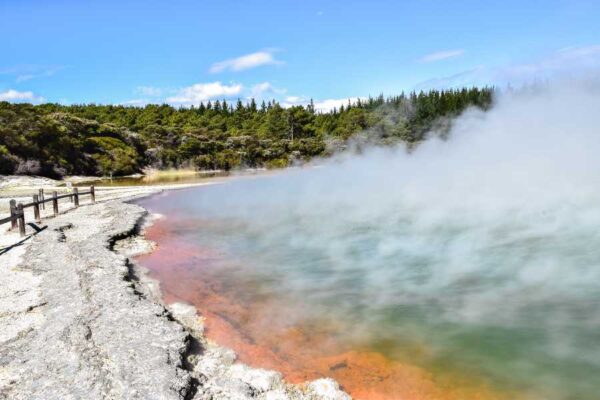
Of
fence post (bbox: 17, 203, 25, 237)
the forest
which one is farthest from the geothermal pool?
the forest

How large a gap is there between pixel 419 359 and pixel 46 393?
4.22 metres

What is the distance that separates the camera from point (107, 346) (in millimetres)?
5953

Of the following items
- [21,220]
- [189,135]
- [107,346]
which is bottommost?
[107,346]

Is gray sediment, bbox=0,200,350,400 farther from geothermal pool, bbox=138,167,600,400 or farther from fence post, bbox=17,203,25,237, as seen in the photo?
fence post, bbox=17,203,25,237

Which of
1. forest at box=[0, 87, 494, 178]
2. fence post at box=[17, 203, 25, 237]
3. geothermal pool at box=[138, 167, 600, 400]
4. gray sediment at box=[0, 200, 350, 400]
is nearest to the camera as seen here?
gray sediment at box=[0, 200, 350, 400]

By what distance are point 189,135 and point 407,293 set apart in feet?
173

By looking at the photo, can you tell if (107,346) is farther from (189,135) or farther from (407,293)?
(189,135)

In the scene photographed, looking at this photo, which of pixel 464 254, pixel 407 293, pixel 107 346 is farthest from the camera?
pixel 464 254

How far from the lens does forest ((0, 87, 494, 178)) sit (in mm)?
39562

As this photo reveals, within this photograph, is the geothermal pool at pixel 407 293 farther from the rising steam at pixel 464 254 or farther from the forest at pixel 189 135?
the forest at pixel 189 135

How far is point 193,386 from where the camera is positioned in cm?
527

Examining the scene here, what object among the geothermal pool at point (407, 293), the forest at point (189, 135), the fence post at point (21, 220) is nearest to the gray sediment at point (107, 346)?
the geothermal pool at point (407, 293)

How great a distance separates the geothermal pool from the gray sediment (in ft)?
1.53

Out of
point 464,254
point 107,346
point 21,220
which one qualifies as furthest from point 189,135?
point 107,346
